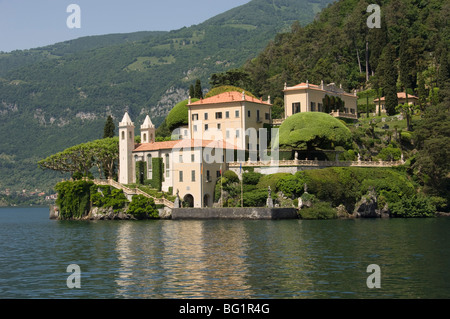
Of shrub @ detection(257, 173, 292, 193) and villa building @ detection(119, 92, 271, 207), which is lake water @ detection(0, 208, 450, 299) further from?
villa building @ detection(119, 92, 271, 207)

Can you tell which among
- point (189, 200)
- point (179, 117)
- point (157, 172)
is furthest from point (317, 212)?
point (179, 117)

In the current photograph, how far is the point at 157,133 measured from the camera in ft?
381

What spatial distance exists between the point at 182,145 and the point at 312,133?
49.2 feet

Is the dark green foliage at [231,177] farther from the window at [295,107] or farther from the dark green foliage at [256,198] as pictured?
the window at [295,107]

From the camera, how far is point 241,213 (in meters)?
68.9

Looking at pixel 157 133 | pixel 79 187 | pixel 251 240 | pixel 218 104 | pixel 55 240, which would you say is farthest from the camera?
pixel 157 133

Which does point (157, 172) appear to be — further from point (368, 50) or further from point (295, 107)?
point (368, 50)

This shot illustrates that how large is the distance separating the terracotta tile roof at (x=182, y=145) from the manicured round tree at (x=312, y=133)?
6.76m

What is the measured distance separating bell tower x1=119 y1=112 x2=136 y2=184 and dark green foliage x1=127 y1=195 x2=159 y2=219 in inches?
318

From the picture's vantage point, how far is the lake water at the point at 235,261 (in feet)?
95.9
